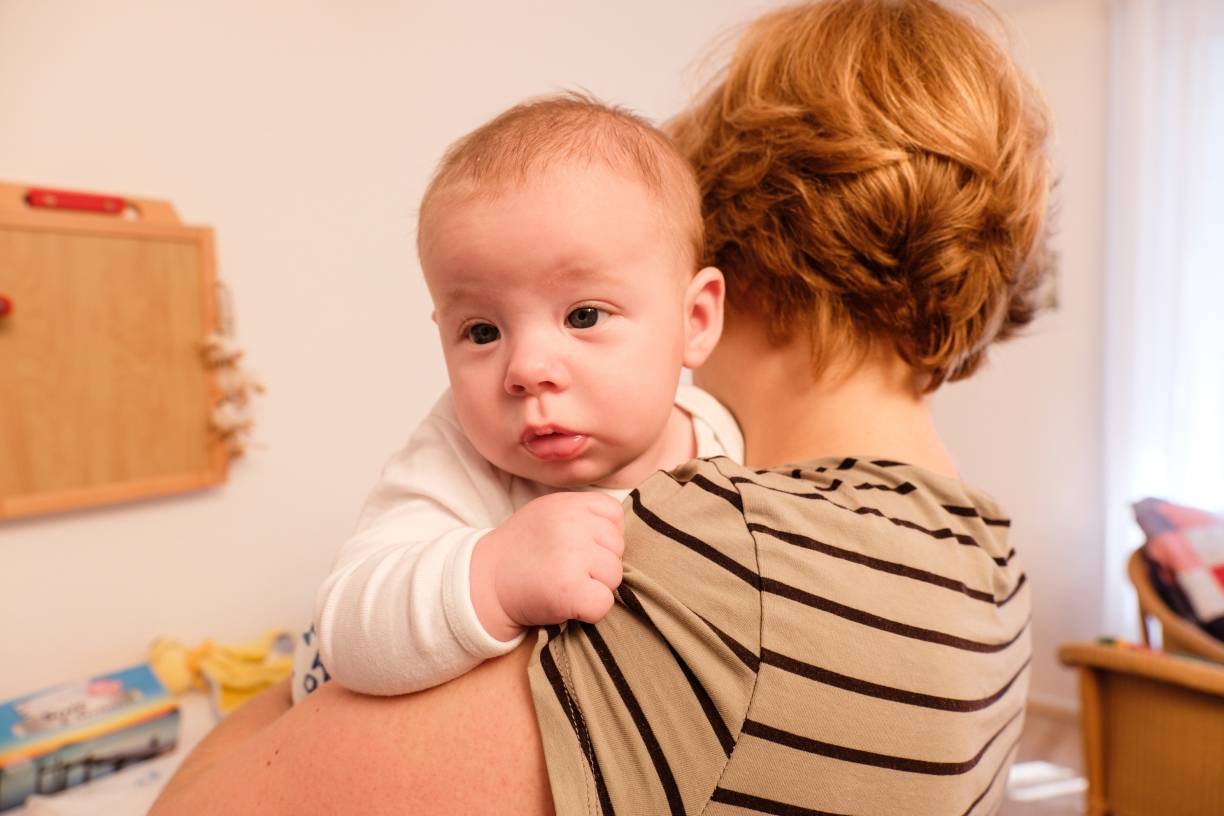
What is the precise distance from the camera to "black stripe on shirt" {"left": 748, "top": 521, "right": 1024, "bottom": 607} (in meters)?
0.59

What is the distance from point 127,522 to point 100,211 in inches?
25.3

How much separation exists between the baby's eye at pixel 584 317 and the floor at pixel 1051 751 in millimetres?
3021

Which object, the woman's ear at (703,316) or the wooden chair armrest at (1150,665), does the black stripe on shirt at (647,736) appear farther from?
the wooden chair armrest at (1150,665)

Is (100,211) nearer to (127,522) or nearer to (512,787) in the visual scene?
(127,522)

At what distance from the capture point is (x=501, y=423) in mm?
707

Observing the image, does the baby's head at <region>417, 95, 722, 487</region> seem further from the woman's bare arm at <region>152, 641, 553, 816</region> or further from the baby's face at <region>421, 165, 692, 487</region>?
the woman's bare arm at <region>152, 641, 553, 816</region>

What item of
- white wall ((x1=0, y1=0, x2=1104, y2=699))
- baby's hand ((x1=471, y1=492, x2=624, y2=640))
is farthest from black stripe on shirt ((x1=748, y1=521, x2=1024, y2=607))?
white wall ((x1=0, y1=0, x2=1104, y2=699))

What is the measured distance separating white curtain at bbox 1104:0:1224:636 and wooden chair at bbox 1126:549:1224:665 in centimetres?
84

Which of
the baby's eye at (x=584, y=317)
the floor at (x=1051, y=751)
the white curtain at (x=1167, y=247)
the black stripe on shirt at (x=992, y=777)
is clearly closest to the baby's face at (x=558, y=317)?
the baby's eye at (x=584, y=317)

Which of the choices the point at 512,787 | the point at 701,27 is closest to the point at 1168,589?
the point at 701,27

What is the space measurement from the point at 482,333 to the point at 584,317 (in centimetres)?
10

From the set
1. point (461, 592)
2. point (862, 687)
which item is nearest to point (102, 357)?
point (461, 592)

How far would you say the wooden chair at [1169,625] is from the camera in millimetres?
2455

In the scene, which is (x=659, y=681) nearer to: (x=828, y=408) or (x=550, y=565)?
(x=550, y=565)
